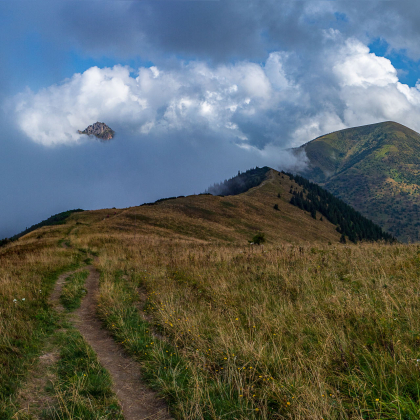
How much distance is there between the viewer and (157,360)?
14.8 feet

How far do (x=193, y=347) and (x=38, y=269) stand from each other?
421 inches

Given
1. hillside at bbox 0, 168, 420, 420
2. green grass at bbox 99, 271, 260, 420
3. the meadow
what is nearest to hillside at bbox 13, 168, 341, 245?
hillside at bbox 0, 168, 420, 420

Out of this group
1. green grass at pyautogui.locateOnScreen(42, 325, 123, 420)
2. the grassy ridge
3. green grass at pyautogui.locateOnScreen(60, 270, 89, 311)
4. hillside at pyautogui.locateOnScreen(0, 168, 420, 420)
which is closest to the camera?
hillside at pyautogui.locateOnScreen(0, 168, 420, 420)

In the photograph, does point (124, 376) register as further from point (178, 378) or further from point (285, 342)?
point (285, 342)

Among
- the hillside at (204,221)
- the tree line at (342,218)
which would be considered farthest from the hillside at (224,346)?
the tree line at (342,218)

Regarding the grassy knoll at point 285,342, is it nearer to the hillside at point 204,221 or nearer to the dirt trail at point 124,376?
the dirt trail at point 124,376

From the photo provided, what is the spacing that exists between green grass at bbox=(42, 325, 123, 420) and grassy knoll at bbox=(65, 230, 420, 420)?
2.28ft

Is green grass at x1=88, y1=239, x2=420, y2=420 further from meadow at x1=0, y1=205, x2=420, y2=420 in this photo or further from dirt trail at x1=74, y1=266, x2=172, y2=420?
dirt trail at x1=74, y1=266, x2=172, y2=420

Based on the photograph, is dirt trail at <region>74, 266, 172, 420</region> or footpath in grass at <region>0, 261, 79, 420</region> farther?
footpath in grass at <region>0, 261, 79, 420</region>

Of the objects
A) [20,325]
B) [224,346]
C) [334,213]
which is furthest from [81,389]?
[334,213]

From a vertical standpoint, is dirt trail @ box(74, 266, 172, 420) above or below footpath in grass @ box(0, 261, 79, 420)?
below

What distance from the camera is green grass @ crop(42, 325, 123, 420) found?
11.2 ft

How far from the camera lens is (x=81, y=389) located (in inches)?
149

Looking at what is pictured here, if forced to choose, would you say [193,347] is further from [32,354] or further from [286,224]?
[286,224]
